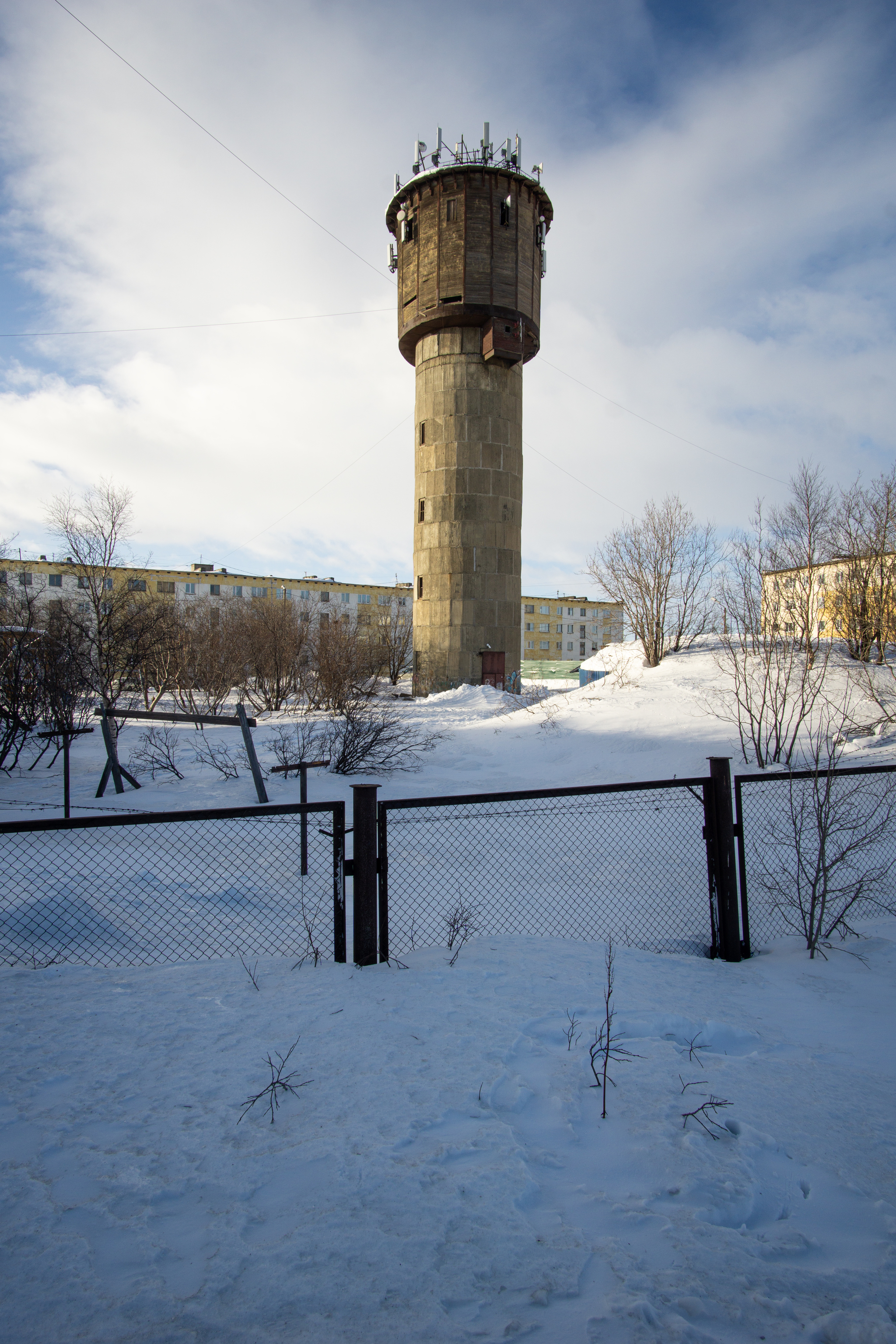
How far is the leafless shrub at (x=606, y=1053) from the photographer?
271 centimetres

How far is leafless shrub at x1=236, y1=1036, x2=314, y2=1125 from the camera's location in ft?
8.45

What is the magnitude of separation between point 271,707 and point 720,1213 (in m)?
22.0

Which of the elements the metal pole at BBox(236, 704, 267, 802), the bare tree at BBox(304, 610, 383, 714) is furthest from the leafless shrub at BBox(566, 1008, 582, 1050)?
the bare tree at BBox(304, 610, 383, 714)

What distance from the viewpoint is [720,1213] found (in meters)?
2.08

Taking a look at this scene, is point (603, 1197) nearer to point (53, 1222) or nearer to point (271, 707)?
point (53, 1222)

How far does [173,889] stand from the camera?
605 cm

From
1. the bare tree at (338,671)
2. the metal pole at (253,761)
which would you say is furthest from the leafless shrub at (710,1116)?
the bare tree at (338,671)

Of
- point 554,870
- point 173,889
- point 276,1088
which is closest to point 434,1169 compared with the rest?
point 276,1088

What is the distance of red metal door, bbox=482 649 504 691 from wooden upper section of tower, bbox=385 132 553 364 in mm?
10671

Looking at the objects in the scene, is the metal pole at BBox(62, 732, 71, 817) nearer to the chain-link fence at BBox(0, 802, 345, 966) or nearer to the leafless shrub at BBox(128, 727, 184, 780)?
the chain-link fence at BBox(0, 802, 345, 966)

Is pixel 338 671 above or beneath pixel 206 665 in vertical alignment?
beneath

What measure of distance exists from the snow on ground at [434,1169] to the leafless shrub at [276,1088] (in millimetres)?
41

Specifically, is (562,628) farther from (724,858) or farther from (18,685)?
(724,858)

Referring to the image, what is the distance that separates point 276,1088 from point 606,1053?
140 centimetres
